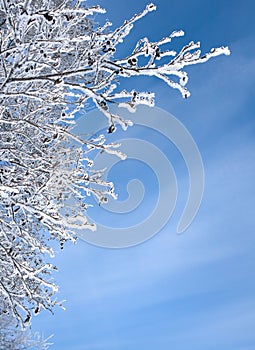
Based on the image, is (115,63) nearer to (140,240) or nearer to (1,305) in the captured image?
(1,305)

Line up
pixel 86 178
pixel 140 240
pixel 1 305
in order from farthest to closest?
pixel 140 240 < pixel 1 305 < pixel 86 178

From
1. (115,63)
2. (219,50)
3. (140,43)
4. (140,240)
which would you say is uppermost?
(140,240)

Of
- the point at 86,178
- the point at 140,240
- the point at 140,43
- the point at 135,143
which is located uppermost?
the point at 135,143

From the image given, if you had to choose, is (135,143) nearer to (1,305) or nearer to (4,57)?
(1,305)

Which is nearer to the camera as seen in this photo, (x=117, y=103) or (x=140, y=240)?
(x=117, y=103)

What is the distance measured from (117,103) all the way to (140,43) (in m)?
0.62

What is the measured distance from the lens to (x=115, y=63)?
3729 mm

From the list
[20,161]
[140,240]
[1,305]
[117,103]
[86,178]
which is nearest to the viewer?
[117,103]

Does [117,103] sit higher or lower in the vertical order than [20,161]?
lower

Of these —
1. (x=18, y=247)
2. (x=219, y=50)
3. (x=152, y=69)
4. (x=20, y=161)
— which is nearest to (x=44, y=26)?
(x=152, y=69)

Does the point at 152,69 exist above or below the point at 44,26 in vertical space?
below

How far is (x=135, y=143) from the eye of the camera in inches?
476

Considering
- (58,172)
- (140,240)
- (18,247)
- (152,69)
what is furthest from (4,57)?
(140,240)

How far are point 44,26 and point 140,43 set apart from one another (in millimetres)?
853
